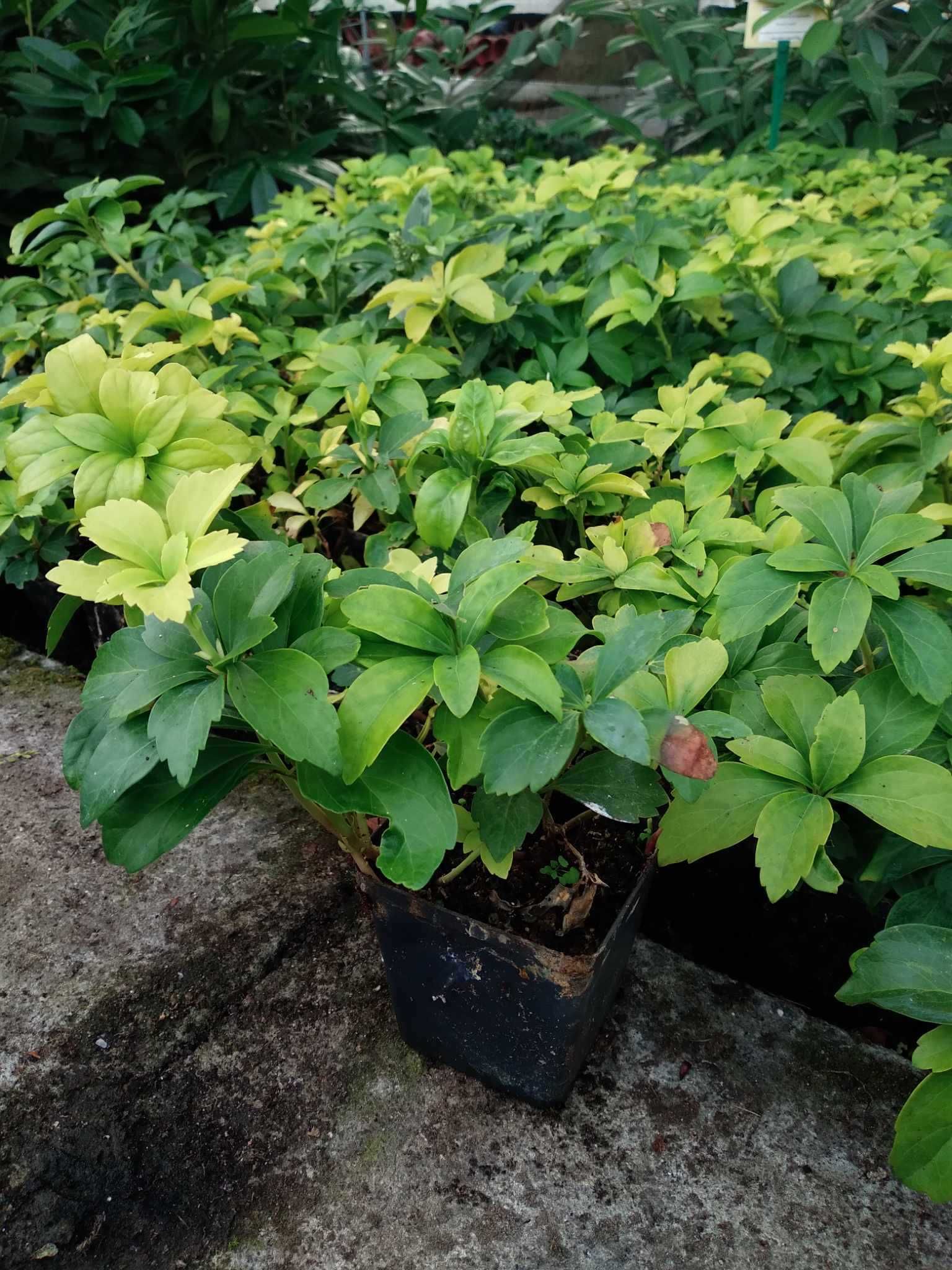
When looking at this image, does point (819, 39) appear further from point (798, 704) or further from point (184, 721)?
point (184, 721)

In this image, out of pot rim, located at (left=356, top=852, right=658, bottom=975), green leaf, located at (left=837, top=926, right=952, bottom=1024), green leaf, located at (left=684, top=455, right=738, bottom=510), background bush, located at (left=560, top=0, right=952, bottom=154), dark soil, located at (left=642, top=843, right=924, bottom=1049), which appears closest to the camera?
green leaf, located at (left=837, top=926, right=952, bottom=1024)

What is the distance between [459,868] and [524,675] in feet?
1.33

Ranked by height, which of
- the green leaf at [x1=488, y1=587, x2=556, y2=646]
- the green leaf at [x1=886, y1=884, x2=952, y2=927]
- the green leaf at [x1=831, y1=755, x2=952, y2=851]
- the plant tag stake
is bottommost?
the green leaf at [x1=886, y1=884, x2=952, y2=927]

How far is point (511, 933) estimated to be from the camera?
120 cm

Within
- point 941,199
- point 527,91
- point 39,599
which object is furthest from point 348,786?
point 527,91

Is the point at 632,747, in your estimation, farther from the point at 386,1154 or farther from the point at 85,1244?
the point at 85,1244

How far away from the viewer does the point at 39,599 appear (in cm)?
239

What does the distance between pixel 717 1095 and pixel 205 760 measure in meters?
0.99

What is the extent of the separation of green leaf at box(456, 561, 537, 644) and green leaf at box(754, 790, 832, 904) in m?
0.35

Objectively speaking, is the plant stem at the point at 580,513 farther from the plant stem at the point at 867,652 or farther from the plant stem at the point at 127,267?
the plant stem at the point at 127,267

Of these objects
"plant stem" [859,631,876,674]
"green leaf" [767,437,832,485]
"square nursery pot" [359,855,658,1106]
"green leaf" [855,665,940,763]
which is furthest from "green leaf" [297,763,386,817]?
"green leaf" [767,437,832,485]

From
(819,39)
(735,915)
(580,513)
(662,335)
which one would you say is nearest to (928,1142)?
(735,915)

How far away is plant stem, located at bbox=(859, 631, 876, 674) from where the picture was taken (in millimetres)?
1155

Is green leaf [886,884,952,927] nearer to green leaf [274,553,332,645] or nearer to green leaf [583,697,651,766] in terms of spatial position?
green leaf [583,697,651,766]
